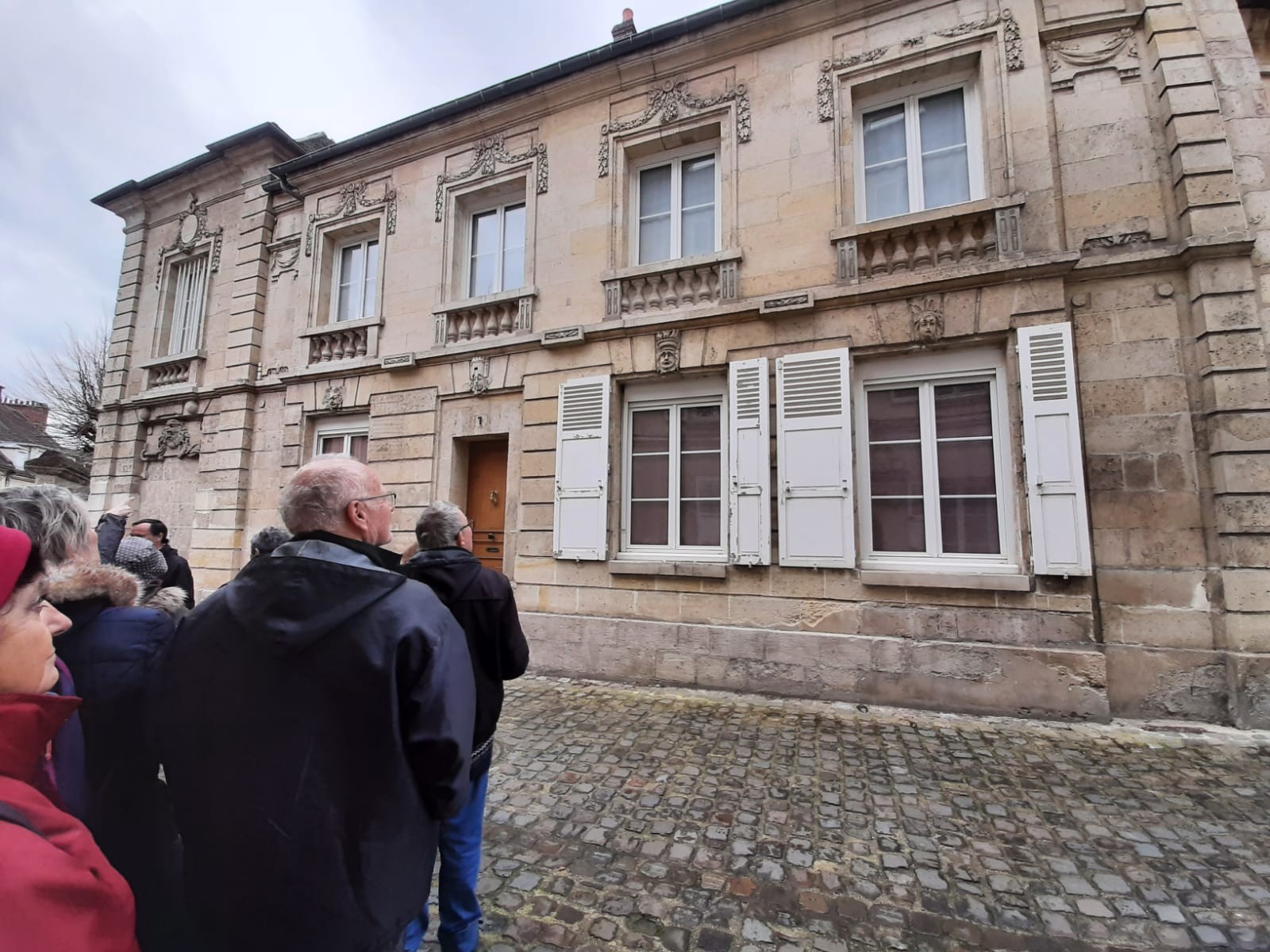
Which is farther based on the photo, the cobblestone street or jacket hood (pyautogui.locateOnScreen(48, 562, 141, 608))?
the cobblestone street

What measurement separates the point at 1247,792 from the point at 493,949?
4.26 m

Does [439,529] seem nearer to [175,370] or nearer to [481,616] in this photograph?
[481,616]

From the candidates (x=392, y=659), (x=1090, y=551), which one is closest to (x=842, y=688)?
(x=1090, y=551)

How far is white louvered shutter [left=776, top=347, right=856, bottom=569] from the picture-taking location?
5180 millimetres

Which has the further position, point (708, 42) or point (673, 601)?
point (708, 42)

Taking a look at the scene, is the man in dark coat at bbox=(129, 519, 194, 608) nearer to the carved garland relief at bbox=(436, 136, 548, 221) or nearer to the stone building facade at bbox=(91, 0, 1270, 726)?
the stone building facade at bbox=(91, 0, 1270, 726)

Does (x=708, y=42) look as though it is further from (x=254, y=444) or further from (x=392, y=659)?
(x=254, y=444)

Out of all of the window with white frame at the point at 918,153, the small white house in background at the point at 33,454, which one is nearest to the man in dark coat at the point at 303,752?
the window with white frame at the point at 918,153

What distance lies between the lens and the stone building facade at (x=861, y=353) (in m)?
4.61

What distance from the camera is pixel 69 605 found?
49.9 inches

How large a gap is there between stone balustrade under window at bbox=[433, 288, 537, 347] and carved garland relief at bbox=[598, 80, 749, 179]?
1.78 metres

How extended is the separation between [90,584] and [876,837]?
10.8ft

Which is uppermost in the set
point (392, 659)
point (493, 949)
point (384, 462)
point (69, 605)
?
point (384, 462)

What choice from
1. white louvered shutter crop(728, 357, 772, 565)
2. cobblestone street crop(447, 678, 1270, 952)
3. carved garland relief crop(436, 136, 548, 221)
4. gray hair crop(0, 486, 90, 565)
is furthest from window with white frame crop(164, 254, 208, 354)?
gray hair crop(0, 486, 90, 565)
